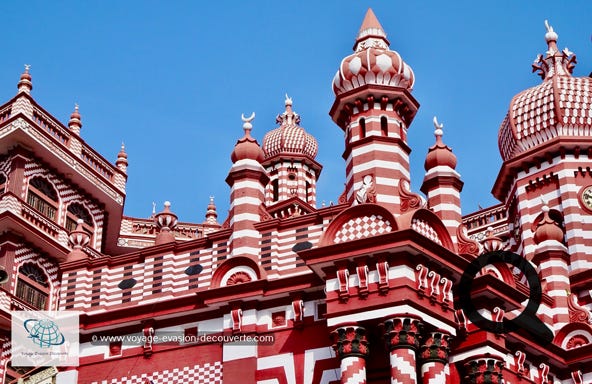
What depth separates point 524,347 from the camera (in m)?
23.8

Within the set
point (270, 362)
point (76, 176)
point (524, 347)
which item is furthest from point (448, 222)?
point (76, 176)

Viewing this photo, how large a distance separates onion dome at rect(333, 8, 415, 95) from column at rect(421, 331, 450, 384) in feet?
21.6

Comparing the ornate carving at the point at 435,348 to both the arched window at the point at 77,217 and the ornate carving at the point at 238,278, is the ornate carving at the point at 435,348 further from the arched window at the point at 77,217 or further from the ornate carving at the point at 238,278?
the arched window at the point at 77,217

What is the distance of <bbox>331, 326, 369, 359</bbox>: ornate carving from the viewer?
802 inches

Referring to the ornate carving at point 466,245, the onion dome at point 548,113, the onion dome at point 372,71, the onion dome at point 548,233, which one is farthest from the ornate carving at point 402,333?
the onion dome at point 548,113

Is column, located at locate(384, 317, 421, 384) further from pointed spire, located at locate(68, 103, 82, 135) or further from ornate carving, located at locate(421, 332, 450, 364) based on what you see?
pointed spire, located at locate(68, 103, 82, 135)

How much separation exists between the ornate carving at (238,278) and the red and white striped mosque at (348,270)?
1.0 inches

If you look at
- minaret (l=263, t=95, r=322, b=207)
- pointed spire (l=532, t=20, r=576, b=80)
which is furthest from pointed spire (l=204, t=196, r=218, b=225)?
pointed spire (l=532, t=20, r=576, b=80)

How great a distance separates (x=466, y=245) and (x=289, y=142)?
69.2 feet

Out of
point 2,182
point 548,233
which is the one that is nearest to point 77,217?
point 2,182

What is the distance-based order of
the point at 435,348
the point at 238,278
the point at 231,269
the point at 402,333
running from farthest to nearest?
the point at 231,269, the point at 238,278, the point at 435,348, the point at 402,333

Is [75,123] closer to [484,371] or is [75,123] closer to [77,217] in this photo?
[77,217]

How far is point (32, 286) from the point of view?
3178cm

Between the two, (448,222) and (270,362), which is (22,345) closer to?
(270,362)
